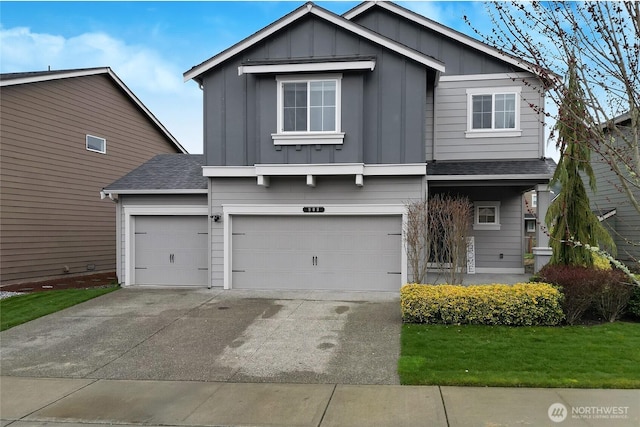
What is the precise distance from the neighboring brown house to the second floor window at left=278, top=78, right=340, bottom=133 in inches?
331

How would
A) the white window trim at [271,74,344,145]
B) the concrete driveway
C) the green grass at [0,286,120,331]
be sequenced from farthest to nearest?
the white window trim at [271,74,344,145] < the green grass at [0,286,120,331] < the concrete driveway

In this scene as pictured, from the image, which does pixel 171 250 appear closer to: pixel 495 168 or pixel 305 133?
pixel 305 133

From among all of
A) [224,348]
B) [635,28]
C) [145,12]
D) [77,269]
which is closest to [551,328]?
[224,348]

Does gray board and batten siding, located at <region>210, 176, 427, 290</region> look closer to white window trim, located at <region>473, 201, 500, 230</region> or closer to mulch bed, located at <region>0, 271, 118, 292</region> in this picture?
white window trim, located at <region>473, 201, 500, 230</region>

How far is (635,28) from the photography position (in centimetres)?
291

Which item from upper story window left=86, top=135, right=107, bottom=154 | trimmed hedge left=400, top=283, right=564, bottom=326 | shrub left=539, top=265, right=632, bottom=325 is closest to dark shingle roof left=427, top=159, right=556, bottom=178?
shrub left=539, top=265, right=632, bottom=325

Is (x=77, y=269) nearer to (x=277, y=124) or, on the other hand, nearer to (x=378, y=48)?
(x=277, y=124)

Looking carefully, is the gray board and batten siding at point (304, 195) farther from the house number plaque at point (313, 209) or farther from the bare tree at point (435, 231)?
the bare tree at point (435, 231)

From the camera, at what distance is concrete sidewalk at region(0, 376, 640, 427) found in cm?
473

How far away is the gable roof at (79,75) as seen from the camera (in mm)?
13420

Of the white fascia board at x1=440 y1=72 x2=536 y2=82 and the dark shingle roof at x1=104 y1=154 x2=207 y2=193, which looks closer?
the dark shingle roof at x1=104 y1=154 x2=207 y2=193

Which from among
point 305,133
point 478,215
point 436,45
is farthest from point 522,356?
point 436,45

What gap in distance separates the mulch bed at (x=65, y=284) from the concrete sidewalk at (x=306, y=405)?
7.96 meters

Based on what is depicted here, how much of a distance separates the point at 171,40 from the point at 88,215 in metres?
8.06
